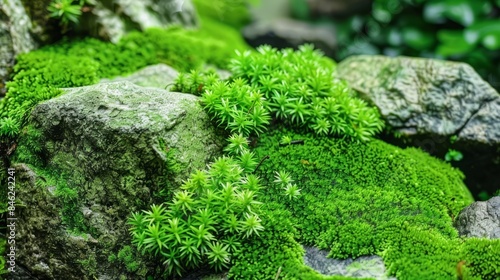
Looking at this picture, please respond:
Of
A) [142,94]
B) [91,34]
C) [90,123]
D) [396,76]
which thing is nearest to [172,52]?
[91,34]

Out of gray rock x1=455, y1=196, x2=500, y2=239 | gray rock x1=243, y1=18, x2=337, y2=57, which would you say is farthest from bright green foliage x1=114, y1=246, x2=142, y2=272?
gray rock x1=243, y1=18, x2=337, y2=57

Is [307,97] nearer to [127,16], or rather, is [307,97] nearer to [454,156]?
[454,156]

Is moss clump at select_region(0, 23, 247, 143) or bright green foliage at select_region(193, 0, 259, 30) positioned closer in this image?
moss clump at select_region(0, 23, 247, 143)

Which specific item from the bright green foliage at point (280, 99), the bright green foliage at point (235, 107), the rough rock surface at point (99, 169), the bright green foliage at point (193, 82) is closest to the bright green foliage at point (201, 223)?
the rough rock surface at point (99, 169)

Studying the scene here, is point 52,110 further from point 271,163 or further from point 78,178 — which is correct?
point 271,163

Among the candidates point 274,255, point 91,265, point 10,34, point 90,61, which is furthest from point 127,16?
point 274,255

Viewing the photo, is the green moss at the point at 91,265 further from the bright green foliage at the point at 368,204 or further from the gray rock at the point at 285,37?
the gray rock at the point at 285,37

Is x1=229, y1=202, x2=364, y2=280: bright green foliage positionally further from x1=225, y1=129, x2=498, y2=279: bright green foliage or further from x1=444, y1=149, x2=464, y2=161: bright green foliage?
x1=444, y1=149, x2=464, y2=161: bright green foliage
